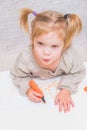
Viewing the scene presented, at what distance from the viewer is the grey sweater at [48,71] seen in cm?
89

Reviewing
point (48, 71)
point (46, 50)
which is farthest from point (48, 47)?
point (48, 71)

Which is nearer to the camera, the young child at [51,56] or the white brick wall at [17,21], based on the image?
the young child at [51,56]

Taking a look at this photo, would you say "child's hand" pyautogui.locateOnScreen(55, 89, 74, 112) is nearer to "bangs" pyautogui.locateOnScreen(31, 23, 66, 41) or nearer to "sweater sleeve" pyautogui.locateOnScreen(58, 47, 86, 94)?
"sweater sleeve" pyautogui.locateOnScreen(58, 47, 86, 94)

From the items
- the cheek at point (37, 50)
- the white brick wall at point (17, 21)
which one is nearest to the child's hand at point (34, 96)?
the cheek at point (37, 50)

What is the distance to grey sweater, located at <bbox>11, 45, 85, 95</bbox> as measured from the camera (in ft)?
2.93

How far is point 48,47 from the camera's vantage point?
822 mm

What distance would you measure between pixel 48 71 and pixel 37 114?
147 millimetres

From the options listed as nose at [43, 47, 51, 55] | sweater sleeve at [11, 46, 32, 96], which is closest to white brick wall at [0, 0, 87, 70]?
sweater sleeve at [11, 46, 32, 96]

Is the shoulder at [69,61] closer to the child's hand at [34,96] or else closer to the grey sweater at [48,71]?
the grey sweater at [48,71]

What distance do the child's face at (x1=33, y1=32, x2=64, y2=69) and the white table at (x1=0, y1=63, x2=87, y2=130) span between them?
10cm

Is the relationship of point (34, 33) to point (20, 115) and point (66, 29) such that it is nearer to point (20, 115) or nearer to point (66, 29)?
point (66, 29)

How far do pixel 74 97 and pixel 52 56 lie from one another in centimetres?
13

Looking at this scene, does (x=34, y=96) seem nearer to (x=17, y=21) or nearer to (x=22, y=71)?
(x=22, y=71)

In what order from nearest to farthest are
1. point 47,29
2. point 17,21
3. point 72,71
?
1. point 47,29
2. point 72,71
3. point 17,21
